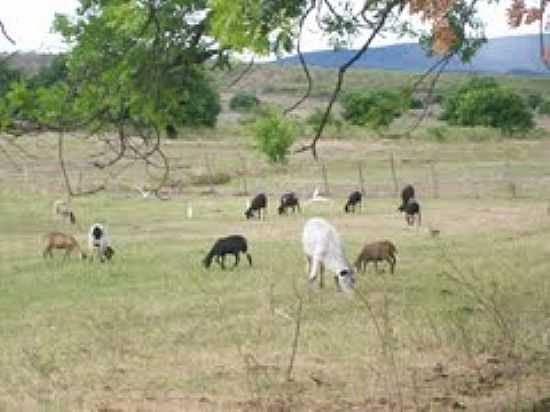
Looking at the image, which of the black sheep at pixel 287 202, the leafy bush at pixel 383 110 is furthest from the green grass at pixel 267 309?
the black sheep at pixel 287 202

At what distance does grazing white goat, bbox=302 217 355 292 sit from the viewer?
20.7m

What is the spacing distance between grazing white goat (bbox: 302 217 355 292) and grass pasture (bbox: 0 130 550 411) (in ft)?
1.20

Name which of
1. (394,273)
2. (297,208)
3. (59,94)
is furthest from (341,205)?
(59,94)

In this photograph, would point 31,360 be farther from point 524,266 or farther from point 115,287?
point 524,266

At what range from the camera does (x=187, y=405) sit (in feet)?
32.0

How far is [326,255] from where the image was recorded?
2195cm

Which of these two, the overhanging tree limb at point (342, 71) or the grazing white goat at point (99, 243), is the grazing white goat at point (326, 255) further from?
the overhanging tree limb at point (342, 71)

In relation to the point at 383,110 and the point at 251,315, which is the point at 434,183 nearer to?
the point at 251,315

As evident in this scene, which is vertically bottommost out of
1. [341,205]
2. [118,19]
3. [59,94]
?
[341,205]

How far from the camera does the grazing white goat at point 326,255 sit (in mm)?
20672

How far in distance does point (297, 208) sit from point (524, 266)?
19639 millimetres

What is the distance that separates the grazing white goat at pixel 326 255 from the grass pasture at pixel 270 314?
1.20 feet

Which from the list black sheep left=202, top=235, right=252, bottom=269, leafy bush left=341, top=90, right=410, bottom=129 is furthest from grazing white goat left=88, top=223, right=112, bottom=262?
leafy bush left=341, top=90, right=410, bottom=129

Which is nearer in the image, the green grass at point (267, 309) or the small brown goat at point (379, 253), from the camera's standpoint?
the green grass at point (267, 309)
